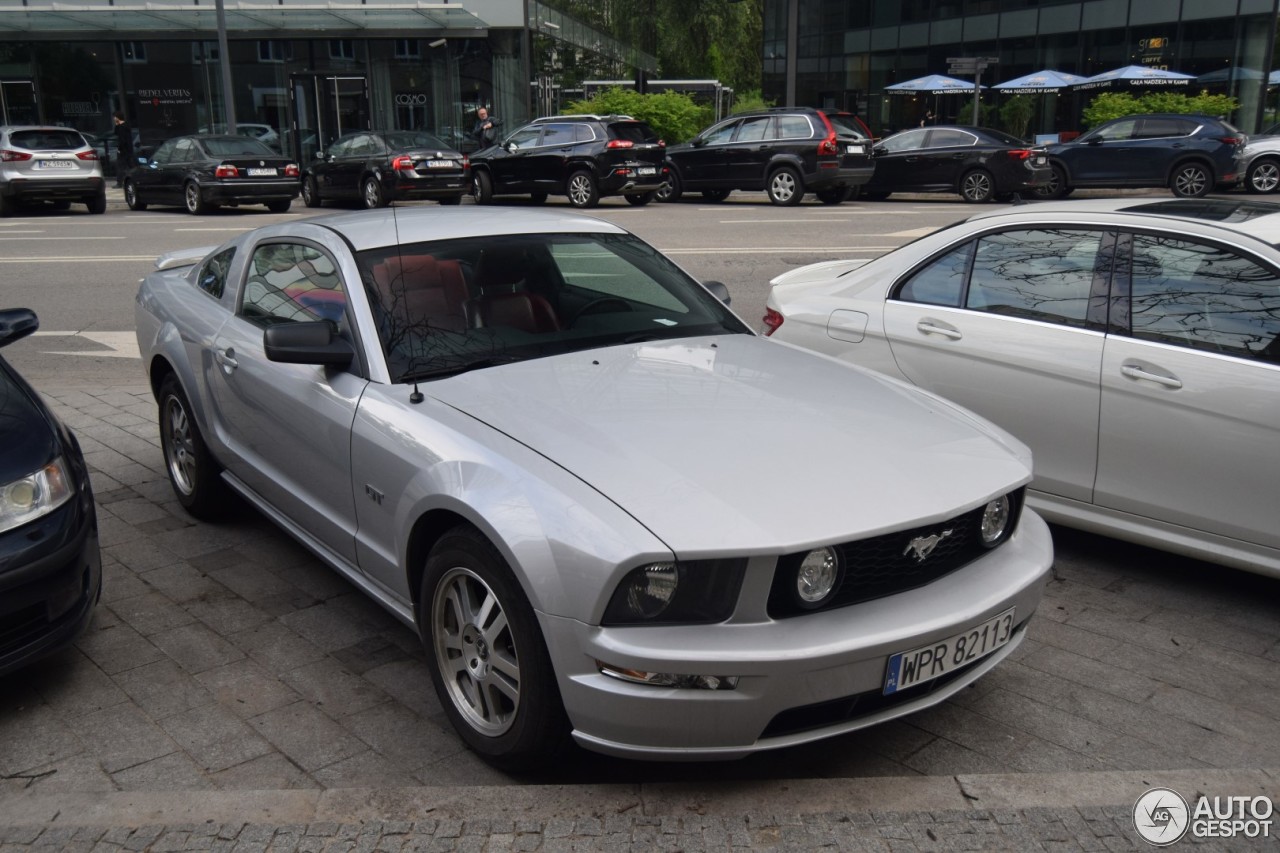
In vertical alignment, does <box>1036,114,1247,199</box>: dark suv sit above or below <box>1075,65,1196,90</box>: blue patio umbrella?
below

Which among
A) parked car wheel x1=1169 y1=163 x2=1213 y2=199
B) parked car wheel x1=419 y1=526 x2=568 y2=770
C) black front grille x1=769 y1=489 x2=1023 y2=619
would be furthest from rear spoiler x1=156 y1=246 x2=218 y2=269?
parked car wheel x1=1169 y1=163 x2=1213 y2=199

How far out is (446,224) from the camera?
4.48m

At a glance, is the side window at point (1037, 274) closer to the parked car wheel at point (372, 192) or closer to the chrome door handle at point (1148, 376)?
the chrome door handle at point (1148, 376)

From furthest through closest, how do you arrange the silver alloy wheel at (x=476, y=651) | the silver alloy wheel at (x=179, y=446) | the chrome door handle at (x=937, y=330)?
1. the silver alloy wheel at (x=179, y=446)
2. the chrome door handle at (x=937, y=330)
3. the silver alloy wheel at (x=476, y=651)

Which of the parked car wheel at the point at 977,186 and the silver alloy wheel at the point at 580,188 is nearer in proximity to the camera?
the parked car wheel at the point at 977,186

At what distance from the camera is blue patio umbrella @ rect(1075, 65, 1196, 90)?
100 ft

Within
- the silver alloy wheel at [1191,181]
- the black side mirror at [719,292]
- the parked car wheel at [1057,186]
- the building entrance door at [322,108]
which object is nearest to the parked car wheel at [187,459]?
the black side mirror at [719,292]

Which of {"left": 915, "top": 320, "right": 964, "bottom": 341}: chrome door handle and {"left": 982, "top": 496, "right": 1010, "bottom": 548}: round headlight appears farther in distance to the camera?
{"left": 915, "top": 320, "right": 964, "bottom": 341}: chrome door handle

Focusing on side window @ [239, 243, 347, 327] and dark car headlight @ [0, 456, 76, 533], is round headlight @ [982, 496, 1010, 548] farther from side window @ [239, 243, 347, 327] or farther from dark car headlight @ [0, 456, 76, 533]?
dark car headlight @ [0, 456, 76, 533]

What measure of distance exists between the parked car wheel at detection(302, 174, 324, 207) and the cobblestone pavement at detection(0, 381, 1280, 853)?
19480mm

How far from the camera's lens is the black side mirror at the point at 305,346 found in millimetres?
3863

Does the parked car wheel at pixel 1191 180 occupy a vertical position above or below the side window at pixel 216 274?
below

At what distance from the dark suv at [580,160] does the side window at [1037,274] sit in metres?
16.3

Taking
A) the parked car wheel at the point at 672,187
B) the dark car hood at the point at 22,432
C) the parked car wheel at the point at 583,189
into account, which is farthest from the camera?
the parked car wheel at the point at 672,187
